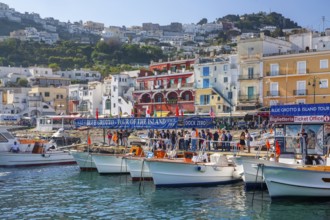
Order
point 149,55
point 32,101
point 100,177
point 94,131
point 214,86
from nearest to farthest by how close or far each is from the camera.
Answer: point 100,177 < point 214,86 < point 94,131 < point 32,101 < point 149,55

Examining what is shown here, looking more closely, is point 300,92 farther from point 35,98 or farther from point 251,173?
point 35,98

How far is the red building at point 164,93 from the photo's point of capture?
7382cm

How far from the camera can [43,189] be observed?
26.2m

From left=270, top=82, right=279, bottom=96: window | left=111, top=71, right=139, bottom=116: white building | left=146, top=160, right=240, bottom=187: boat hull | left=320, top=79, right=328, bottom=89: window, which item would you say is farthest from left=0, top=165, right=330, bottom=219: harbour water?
left=111, top=71, right=139, bottom=116: white building

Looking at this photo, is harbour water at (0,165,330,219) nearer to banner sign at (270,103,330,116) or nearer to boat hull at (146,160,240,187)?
boat hull at (146,160,240,187)

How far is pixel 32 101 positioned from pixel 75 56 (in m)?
72.3

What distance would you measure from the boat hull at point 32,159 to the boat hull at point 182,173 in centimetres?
1685

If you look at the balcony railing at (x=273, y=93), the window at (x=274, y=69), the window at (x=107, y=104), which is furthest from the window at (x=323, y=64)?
the window at (x=107, y=104)

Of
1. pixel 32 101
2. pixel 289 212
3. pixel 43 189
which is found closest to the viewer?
pixel 289 212

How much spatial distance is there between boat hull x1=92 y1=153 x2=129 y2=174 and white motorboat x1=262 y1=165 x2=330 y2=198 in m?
12.0

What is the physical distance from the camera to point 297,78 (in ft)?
193

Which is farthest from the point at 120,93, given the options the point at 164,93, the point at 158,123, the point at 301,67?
the point at 158,123

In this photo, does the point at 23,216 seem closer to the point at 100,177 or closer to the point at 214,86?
the point at 100,177

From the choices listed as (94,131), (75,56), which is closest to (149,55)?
(75,56)
